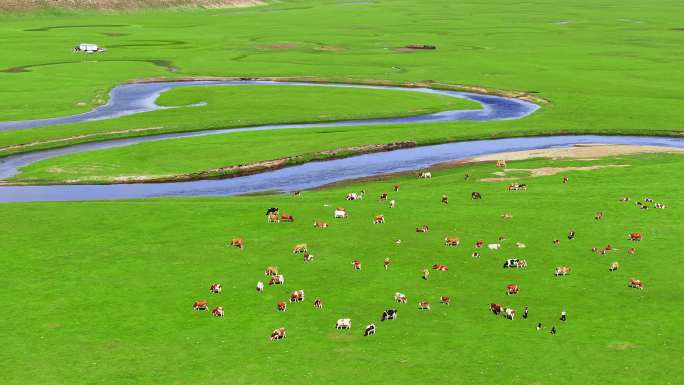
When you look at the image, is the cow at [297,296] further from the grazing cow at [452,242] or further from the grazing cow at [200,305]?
the grazing cow at [452,242]

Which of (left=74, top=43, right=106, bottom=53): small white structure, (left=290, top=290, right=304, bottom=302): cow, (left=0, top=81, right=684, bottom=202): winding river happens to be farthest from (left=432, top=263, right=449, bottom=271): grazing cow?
(left=74, top=43, right=106, bottom=53): small white structure

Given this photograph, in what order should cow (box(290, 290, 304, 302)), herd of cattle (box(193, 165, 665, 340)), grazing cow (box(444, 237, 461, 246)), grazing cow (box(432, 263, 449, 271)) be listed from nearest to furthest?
herd of cattle (box(193, 165, 665, 340)), cow (box(290, 290, 304, 302)), grazing cow (box(432, 263, 449, 271)), grazing cow (box(444, 237, 461, 246))

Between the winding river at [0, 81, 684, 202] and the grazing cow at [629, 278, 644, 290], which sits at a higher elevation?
the grazing cow at [629, 278, 644, 290]

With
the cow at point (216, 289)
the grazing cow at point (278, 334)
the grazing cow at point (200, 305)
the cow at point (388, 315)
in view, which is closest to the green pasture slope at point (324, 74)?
the cow at point (216, 289)

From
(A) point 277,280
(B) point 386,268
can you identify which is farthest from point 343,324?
(B) point 386,268

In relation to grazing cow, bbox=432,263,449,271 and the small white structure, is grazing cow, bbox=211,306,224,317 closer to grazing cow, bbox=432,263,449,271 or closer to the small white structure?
grazing cow, bbox=432,263,449,271

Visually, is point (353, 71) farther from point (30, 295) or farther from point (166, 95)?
point (30, 295)
